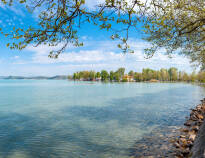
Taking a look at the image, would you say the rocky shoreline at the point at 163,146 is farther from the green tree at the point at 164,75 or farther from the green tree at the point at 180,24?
the green tree at the point at 164,75

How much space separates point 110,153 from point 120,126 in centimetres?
518

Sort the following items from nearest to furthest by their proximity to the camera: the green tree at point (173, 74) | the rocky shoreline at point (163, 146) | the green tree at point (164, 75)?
the rocky shoreline at point (163, 146)
the green tree at point (173, 74)
the green tree at point (164, 75)

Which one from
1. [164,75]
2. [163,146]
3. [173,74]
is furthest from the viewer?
[164,75]

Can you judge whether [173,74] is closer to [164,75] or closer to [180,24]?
[164,75]

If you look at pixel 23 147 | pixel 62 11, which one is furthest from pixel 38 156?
pixel 62 11

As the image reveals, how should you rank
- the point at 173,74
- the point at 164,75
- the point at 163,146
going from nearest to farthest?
the point at 163,146 → the point at 173,74 → the point at 164,75

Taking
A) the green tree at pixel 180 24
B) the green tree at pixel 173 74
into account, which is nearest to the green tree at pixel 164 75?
the green tree at pixel 173 74

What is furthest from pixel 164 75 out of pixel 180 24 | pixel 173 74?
pixel 180 24

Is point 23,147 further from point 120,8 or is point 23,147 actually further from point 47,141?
point 120,8

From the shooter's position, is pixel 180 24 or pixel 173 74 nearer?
pixel 180 24

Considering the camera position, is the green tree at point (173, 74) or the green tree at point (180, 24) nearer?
the green tree at point (180, 24)

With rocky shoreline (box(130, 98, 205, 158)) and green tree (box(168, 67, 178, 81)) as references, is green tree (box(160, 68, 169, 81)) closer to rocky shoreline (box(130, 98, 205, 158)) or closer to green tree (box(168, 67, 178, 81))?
green tree (box(168, 67, 178, 81))

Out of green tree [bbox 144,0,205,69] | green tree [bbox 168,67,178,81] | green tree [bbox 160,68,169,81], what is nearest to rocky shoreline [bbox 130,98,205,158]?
green tree [bbox 144,0,205,69]

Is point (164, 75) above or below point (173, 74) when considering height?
below
